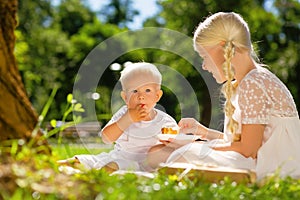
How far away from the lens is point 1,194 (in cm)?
272

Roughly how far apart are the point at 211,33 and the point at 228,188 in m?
1.69

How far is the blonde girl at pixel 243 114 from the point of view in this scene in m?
4.10

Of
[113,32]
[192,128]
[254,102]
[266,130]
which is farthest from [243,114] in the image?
[113,32]

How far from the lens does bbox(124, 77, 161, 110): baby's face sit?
16.1 ft

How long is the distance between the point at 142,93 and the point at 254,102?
3.39 ft

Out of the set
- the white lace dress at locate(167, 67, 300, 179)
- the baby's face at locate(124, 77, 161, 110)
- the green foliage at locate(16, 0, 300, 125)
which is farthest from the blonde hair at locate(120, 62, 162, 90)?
the green foliage at locate(16, 0, 300, 125)

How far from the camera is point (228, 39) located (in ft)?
14.3

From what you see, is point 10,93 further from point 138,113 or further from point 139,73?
point 139,73

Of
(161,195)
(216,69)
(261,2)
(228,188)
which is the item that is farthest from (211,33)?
(261,2)

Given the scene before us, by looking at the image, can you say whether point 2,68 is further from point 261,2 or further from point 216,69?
point 261,2

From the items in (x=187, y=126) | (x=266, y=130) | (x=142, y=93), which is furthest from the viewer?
(x=142, y=93)

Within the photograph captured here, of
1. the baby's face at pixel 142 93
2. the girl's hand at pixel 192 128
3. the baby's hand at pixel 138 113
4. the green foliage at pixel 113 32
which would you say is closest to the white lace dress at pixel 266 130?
the girl's hand at pixel 192 128

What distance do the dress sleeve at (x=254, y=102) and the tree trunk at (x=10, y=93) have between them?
1.29m

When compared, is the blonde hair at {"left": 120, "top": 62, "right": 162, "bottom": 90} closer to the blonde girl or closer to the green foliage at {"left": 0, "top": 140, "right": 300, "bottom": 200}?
the blonde girl
